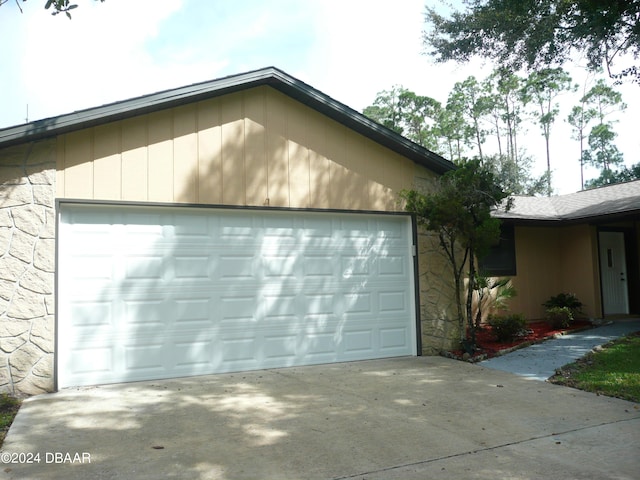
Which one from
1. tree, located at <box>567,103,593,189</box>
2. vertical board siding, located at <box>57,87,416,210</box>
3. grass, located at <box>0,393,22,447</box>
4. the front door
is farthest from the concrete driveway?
tree, located at <box>567,103,593,189</box>

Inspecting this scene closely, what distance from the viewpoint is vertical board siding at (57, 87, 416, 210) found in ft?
22.4

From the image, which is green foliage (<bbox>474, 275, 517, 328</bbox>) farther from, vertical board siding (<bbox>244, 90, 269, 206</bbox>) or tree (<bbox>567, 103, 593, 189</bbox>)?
tree (<bbox>567, 103, 593, 189</bbox>)

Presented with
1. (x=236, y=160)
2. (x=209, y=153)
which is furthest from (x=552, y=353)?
(x=209, y=153)

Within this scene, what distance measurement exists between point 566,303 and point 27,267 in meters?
10.4

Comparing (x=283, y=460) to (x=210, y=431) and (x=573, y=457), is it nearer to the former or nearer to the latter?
(x=210, y=431)

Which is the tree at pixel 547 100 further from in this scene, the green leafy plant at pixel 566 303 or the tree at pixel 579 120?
the green leafy plant at pixel 566 303

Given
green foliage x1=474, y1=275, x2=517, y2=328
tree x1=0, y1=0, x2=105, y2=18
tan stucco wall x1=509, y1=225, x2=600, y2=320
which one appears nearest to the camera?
tree x1=0, y1=0, x2=105, y2=18

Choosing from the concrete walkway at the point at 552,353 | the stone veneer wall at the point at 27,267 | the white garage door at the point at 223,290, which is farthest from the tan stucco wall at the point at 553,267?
the stone veneer wall at the point at 27,267

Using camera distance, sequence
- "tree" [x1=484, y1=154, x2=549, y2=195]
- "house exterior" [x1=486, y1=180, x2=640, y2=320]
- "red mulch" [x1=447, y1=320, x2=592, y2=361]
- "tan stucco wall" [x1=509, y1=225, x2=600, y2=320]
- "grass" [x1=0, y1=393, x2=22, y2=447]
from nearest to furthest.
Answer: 1. "grass" [x1=0, y1=393, x2=22, y2=447]
2. "red mulch" [x1=447, y1=320, x2=592, y2=361]
3. "house exterior" [x1=486, y1=180, x2=640, y2=320]
4. "tan stucco wall" [x1=509, y1=225, x2=600, y2=320]
5. "tree" [x1=484, y1=154, x2=549, y2=195]

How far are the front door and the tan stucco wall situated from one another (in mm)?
484

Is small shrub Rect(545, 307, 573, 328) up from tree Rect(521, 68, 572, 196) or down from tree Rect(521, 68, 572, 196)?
down

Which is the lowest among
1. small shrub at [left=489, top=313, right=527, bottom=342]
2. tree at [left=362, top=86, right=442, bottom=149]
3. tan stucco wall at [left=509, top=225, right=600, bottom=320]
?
small shrub at [left=489, top=313, right=527, bottom=342]

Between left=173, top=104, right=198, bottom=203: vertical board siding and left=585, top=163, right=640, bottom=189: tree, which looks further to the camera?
left=585, top=163, right=640, bottom=189: tree

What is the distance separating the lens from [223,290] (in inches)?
294
